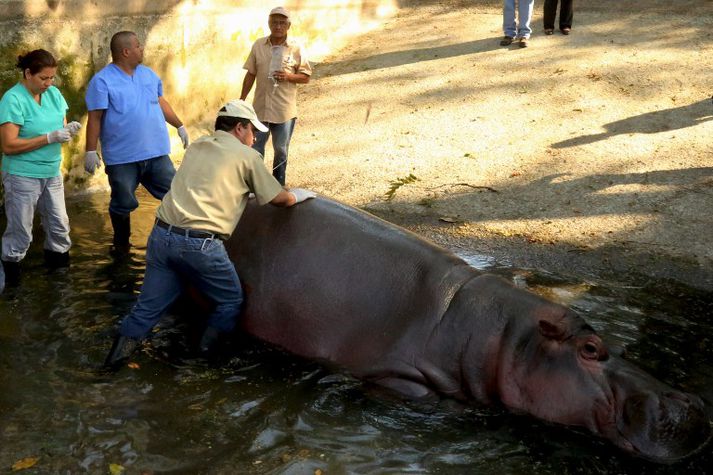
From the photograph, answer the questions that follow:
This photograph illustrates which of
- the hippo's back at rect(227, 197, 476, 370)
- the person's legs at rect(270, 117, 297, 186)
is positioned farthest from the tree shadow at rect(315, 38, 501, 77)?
the hippo's back at rect(227, 197, 476, 370)

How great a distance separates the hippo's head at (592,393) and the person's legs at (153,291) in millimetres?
2066

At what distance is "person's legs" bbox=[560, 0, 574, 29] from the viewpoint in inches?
487

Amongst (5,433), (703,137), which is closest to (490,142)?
(703,137)

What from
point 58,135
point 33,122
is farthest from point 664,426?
point 33,122

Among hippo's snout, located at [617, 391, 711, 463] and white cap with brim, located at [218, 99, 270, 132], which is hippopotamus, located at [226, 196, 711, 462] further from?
white cap with brim, located at [218, 99, 270, 132]

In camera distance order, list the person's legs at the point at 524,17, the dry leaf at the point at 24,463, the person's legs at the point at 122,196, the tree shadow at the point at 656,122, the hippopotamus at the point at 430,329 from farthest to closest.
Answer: the person's legs at the point at 524,17
the tree shadow at the point at 656,122
the person's legs at the point at 122,196
the hippopotamus at the point at 430,329
the dry leaf at the point at 24,463

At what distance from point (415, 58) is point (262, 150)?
4.34m

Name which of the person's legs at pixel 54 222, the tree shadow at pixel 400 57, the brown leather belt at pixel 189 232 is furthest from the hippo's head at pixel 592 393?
the tree shadow at pixel 400 57

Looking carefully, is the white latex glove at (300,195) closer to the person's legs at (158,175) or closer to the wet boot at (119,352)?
the wet boot at (119,352)

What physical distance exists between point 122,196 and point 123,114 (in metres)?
0.67

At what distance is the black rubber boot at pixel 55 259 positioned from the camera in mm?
6797

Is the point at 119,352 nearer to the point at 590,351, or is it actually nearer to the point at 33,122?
the point at 33,122

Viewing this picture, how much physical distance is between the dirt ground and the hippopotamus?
2.09 metres

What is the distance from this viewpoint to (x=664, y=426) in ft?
15.4
